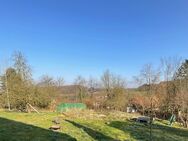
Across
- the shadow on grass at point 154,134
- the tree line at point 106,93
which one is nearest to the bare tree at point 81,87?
the tree line at point 106,93

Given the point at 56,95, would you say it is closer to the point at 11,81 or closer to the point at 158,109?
the point at 11,81

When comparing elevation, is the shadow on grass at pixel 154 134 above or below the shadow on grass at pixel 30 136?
below

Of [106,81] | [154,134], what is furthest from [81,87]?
[154,134]

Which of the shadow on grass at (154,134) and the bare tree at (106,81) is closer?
the shadow on grass at (154,134)

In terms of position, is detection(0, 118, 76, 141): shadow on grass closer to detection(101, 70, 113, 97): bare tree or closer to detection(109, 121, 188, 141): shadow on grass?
detection(109, 121, 188, 141): shadow on grass

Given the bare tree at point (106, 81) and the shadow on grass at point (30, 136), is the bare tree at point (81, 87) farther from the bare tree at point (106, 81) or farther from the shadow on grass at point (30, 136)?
the shadow on grass at point (30, 136)

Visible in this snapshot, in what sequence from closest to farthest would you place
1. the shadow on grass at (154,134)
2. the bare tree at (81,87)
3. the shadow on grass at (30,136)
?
the shadow on grass at (30,136)
the shadow on grass at (154,134)
the bare tree at (81,87)

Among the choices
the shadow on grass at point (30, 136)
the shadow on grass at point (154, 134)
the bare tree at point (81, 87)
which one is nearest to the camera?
the shadow on grass at point (30, 136)

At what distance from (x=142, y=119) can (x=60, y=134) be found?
18.6 m

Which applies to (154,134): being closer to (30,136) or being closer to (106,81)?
(30,136)

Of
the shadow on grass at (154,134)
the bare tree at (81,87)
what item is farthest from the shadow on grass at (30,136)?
the bare tree at (81,87)

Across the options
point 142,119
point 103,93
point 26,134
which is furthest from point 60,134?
point 103,93

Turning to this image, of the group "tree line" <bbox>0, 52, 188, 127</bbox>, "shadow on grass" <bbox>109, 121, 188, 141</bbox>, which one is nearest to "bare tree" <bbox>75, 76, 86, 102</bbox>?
"tree line" <bbox>0, 52, 188, 127</bbox>

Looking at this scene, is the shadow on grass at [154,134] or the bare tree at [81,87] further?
the bare tree at [81,87]
